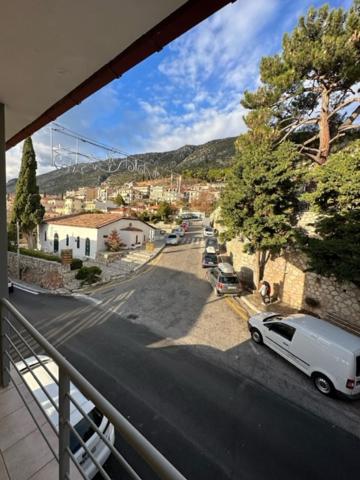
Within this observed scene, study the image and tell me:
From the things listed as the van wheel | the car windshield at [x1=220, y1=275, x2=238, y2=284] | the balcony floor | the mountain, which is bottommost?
the van wheel

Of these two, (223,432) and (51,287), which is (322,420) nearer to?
(223,432)

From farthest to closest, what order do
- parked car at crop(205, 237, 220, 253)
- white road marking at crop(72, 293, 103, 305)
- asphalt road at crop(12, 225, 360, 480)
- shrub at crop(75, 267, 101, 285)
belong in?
parked car at crop(205, 237, 220, 253) → shrub at crop(75, 267, 101, 285) → white road marking at crop(72, 293, 103, 305) → asphalt road at crop(12, 225, 360, 480)

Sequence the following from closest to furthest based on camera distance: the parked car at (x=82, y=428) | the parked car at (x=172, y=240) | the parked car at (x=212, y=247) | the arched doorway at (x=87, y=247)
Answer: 1. the parked car at (x=82, y=428)
2. the parked car at (x=212, y=247)
3. the arched doorway at (x=87, y=247)
4. the parked car at (x=172, y=240)

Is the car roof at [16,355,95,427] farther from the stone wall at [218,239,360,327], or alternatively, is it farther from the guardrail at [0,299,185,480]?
the stone wall at [218,239,360,327]

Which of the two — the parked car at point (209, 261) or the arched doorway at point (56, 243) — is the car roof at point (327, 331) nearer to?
the parked car at point (209, 261)

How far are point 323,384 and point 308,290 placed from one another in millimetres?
5098

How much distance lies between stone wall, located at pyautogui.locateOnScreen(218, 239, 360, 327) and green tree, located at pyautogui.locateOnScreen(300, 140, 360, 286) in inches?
35.7

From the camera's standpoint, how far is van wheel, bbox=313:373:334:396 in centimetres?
566

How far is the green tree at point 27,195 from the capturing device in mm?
20047

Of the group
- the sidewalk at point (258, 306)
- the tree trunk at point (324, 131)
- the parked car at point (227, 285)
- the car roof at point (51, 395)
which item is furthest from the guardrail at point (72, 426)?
the tree trunk at point (324, 131)

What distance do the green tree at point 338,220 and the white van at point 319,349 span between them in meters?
1.82

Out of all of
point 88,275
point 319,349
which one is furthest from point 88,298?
point 319,349

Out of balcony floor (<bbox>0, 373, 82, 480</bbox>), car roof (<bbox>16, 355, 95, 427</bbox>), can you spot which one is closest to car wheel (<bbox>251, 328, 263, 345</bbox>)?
car roof (<bbox>16, 355, 95, 427</bbox>)

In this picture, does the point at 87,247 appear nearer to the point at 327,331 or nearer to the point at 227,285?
the point at 227,285
